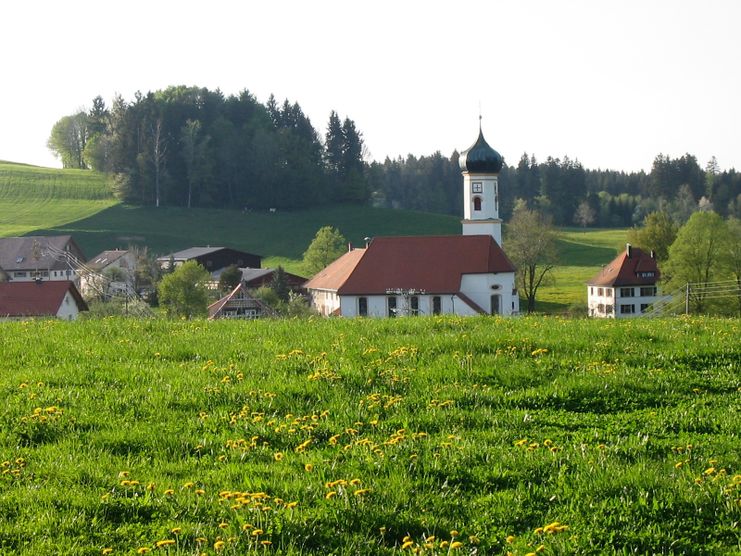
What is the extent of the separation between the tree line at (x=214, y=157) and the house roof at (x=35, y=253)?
107ft

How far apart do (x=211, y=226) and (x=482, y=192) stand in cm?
6026

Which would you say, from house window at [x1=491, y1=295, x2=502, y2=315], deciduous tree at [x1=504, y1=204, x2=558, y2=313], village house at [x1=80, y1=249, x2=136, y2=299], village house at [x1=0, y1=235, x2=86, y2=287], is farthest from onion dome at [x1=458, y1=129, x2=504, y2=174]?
village house at [x1=0, y1=235, x2=86, y2=287]

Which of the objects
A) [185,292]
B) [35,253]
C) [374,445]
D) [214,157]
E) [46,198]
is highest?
[214,157]

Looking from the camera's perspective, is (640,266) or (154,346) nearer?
(154,346)

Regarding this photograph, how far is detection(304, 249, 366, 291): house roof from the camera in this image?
70812mm

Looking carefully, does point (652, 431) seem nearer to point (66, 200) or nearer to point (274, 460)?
point (274, 460)

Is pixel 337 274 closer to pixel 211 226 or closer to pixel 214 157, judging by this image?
pixel 211 226

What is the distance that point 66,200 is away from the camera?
141875 millimetres

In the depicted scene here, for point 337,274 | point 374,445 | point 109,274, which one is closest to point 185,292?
point 337,274

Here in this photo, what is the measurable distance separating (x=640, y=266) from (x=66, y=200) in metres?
88.1

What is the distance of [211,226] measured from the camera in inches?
5172

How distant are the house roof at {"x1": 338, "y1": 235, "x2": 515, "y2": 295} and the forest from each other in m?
77.0

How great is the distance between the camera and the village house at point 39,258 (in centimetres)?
10119

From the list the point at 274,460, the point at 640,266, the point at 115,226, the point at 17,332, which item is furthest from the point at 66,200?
the point at 274,460
